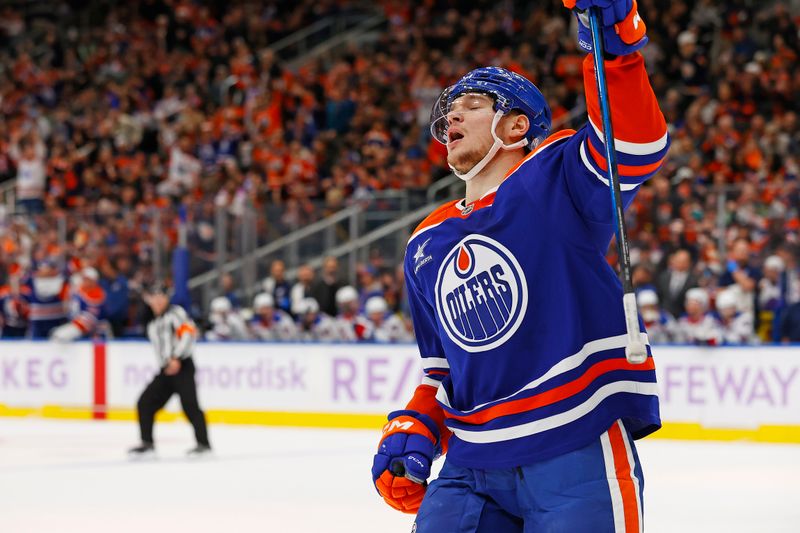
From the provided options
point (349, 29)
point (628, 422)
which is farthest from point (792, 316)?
point (349, 29)

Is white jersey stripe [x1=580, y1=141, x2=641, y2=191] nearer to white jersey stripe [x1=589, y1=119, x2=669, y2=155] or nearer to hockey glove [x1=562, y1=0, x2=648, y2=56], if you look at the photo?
white jersey stripe [x1=589, y1=119, x2=669, y2=155]

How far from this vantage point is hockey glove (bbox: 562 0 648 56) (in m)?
2.26

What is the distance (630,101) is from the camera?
90.6 inches

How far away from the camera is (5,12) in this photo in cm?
2186

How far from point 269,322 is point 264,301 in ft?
0.67

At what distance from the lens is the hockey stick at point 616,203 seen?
2.28m

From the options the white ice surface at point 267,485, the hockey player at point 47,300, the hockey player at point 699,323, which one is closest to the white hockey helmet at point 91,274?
the hockey player at point 47,300

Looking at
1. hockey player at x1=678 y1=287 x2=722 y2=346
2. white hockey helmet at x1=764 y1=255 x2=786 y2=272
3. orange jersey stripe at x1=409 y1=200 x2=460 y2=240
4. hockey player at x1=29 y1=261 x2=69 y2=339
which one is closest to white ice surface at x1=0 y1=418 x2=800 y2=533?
hockey player at x1=678 y1=287 x2=722 y2=346

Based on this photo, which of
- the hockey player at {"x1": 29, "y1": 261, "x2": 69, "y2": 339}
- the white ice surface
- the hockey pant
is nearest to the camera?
the hockey pant

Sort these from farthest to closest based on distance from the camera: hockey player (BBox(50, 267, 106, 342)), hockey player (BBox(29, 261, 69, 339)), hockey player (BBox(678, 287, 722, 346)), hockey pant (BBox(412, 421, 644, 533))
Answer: hockey player (BBox(29, 261, 69, 339)) → hockey player (BBox(50, 267, 106, 342)) → hockey player (BBox(678, 287, 722, 346)) → hockey pant (BBox(412, 421, 644, 533))

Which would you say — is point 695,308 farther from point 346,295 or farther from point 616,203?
point 616,203

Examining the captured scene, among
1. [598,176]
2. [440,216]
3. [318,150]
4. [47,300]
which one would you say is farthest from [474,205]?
[318,150]

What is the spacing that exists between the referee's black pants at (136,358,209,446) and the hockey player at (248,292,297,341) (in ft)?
9.64

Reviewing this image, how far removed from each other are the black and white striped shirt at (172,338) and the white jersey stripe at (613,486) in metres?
7.25
